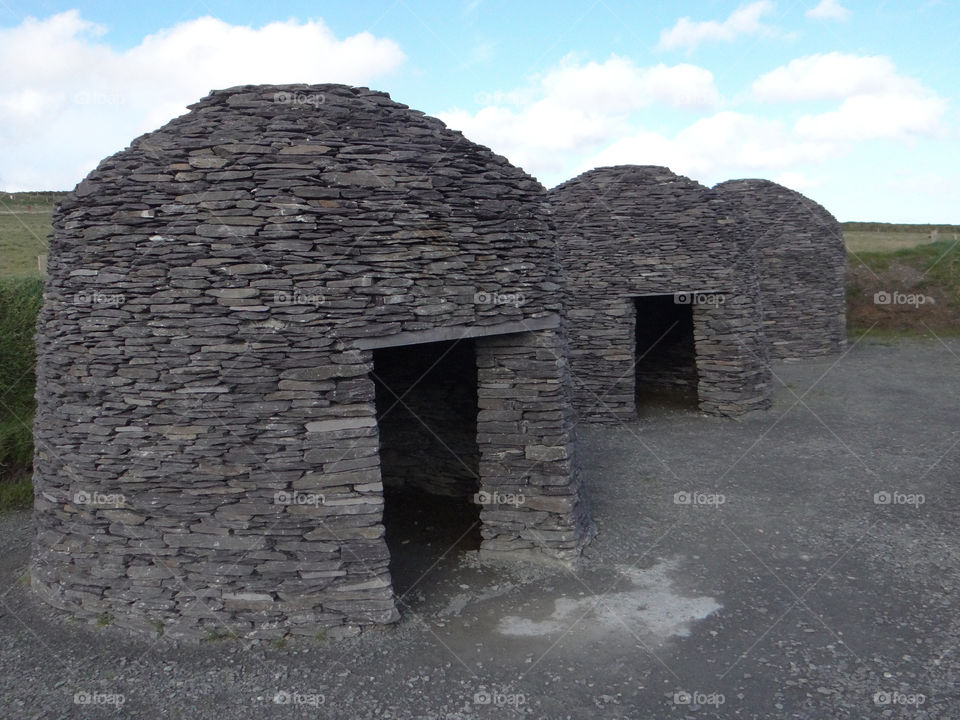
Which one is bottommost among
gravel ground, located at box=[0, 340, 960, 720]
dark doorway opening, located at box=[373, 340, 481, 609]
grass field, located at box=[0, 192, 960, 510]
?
gravel ground, located at box=[0, 340, 960, 720]

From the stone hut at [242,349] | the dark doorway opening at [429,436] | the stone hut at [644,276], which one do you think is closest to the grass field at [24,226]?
the dark doorway opening at [429,436]

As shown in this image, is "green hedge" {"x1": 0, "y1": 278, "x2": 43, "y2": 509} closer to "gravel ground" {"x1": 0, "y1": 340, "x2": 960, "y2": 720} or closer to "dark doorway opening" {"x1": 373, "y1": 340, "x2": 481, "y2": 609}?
"gravel ground" {"x1": 0, "y1": 340, "x2": 960, "y2": 720}

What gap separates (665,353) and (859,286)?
14381 millimetres

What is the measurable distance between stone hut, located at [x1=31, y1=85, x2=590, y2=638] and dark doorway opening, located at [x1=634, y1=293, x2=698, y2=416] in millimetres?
10525

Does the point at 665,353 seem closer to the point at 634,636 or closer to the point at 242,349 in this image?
the point at 634,636

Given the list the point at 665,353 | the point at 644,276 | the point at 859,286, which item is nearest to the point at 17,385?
the point at 644,276

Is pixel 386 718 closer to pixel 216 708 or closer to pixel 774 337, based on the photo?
pixel 216 708

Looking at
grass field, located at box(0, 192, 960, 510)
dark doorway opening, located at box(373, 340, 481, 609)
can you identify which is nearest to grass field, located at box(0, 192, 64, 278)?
grass field, located at box(0, 192, 960, 510)

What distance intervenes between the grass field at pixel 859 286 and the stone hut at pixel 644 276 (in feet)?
32.6

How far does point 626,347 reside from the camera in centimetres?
1383

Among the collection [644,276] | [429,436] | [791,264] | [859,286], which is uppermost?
[791,264]

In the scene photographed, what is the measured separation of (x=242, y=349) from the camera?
6.14 meters

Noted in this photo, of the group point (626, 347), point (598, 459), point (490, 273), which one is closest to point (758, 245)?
point (626, 347)

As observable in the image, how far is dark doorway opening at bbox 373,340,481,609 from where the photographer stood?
9.84m
